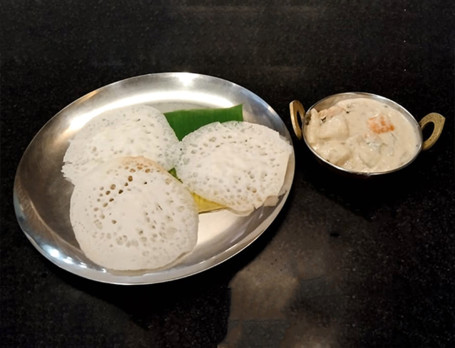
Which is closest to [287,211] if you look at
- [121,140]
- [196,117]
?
[196,117]

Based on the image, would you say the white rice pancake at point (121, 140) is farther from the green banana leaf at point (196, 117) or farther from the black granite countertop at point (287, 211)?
the black granite countertop at point (287, 211)

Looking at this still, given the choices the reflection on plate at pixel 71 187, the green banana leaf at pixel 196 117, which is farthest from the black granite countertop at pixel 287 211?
the green banana leaf at pixel 196 117

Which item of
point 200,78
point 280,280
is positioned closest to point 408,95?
point 200,78

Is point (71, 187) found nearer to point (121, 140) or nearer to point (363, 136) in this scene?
point (121, 140)

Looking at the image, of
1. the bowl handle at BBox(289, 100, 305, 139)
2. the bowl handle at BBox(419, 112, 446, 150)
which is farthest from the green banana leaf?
the bowl handle at BBox(419, 112, 446, 150)

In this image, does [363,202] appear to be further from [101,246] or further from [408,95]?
[101,246]
